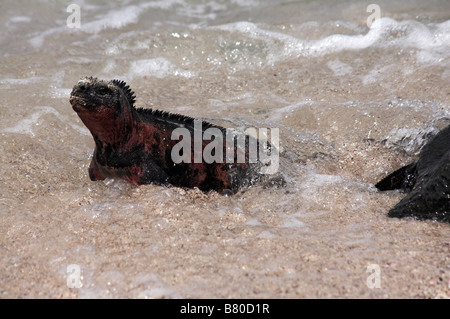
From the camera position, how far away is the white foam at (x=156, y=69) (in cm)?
695

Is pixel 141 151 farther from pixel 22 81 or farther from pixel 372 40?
pixel 372 40

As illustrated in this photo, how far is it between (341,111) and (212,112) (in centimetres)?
156

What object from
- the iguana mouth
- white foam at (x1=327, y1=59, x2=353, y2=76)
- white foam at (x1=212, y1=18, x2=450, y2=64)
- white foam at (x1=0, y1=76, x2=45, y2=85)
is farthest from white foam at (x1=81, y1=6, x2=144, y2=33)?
the iguana mouth

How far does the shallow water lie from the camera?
8.27 ft

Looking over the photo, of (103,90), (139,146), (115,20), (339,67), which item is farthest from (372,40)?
(103,90)

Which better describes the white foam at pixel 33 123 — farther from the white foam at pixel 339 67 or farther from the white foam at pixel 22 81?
the white foam at pixel 339 67

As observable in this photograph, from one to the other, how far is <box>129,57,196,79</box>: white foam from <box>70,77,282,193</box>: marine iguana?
277 cm

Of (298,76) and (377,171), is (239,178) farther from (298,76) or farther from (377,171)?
(298,76)

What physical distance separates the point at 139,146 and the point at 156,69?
10.9 feet

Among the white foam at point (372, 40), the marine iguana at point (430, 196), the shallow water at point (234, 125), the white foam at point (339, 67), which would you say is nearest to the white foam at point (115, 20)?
the shallow water at point (234, 125)

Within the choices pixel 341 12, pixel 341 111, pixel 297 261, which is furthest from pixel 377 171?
pixel 341 12

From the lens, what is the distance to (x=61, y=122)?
540 centimetres

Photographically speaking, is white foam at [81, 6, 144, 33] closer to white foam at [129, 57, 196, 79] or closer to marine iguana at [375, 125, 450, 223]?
white foam at [129, 57, 196, 79]

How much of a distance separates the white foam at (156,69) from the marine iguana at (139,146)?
2769 millimetres
